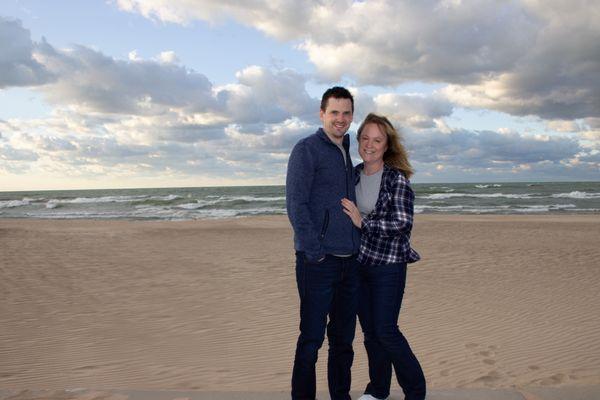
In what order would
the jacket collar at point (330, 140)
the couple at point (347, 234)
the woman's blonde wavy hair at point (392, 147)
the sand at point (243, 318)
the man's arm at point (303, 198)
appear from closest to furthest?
the man's arm at point (303, 198), the couple at point (347, 234), the jacket collar at point (330, 140), the woman's blonde wavy hair at point (392, 147), the sand at point (243, 318)

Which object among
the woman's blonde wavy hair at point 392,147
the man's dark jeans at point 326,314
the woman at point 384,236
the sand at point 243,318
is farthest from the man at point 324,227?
the sand at point 243,318

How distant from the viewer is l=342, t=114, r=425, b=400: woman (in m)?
3.16

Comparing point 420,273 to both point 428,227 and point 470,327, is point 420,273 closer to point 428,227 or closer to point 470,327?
point 470,327

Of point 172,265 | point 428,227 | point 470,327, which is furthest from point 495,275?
point 428,227

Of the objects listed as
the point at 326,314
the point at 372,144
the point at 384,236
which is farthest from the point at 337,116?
the point at 326,314

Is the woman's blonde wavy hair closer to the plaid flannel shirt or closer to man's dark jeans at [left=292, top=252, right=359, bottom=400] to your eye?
the plaid flannel shirt

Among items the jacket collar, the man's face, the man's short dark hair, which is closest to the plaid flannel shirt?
the jacket collar

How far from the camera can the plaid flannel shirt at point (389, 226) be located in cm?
313

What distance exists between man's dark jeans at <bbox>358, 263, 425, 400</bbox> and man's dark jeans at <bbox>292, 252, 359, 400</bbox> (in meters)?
0.10

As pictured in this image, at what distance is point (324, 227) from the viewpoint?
307cm

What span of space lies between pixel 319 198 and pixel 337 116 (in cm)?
56

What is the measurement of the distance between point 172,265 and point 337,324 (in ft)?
26.2

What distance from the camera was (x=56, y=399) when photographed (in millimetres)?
3830

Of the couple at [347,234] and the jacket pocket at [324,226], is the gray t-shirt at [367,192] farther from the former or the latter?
the jacket pocket at [324,226]
